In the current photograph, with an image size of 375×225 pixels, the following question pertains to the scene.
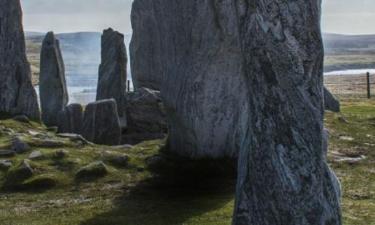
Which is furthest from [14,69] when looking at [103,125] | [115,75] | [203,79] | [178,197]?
[178,197]

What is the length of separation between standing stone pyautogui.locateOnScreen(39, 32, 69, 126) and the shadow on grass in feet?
40.5

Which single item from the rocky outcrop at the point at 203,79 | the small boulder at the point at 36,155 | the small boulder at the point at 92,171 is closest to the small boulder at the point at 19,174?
the small boulder at the point at 36,155

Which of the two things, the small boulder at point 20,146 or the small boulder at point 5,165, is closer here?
the small boulder at point 5,165

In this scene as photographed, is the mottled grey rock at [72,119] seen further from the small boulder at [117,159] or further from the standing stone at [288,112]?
the standing stone at [288,112]

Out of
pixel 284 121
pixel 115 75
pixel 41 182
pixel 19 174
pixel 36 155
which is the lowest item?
pixel 41 182

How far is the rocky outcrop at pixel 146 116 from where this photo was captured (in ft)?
87.9

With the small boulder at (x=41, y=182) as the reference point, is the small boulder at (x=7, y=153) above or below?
above

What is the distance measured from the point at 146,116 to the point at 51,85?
6.24 metres

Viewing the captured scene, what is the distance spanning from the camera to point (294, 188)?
1063 cm

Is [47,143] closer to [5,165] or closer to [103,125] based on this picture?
[5,165]

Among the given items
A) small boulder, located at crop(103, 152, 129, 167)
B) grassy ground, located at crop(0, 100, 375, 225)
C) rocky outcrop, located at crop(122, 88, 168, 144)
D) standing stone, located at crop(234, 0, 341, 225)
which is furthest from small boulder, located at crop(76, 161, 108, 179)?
standing stone, located at crop(234, 0, 341, 225)

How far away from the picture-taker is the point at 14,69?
28.0 meters

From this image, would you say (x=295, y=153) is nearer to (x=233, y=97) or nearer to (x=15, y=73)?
(x=233, y=97)

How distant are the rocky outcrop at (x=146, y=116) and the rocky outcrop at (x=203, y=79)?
6.02m
